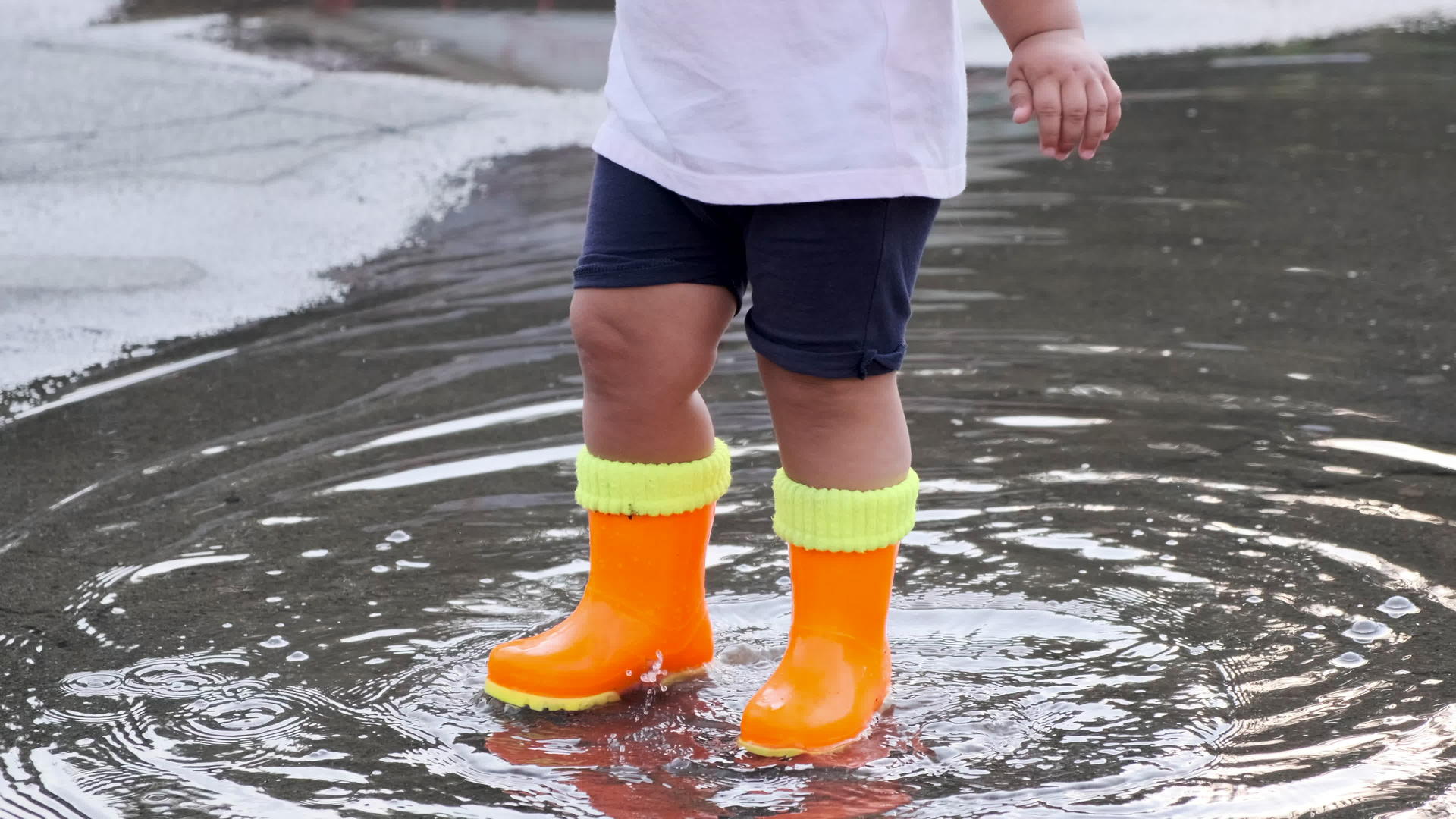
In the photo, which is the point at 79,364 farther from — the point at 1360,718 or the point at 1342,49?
the point at 1342,49

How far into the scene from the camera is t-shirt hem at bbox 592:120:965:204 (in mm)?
1608

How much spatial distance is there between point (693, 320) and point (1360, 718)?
0.77 m

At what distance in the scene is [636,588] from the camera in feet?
5.97

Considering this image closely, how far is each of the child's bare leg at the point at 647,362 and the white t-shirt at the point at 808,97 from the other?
0.13m

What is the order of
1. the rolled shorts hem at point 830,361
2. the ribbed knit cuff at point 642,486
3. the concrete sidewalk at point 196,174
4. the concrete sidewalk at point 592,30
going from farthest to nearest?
the concrete sidewalk at point 592,30 → the concrete sidewalk at point 196,174 → the ribbed knit cuff at point 642,486 → the rolled shorts hem at point 830,361

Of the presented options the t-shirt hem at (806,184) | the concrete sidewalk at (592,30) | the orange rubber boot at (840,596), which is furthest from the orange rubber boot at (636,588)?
the concrete sidewalk at (592,30)

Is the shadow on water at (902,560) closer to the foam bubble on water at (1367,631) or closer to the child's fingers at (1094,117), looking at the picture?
the foam bubble on water at (1367,631)

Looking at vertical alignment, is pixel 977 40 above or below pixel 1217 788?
above

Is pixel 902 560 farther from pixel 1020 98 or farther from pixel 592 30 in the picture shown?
pixel 592 30

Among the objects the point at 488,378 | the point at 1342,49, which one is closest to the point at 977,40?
the point at 1342,49

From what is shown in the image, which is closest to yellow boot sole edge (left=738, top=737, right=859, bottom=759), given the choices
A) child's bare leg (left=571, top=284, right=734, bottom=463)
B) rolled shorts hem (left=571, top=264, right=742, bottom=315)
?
child's bare leg (left=571, top=284, right=734, bottom=463)

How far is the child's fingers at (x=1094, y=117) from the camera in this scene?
156cm

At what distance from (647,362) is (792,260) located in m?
0.19

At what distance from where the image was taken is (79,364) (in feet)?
9.86
